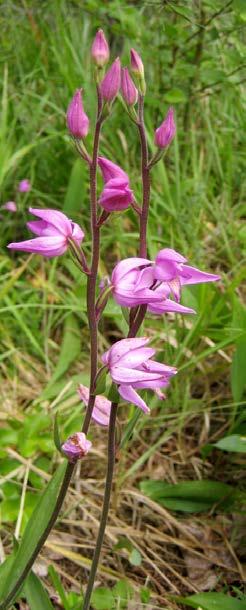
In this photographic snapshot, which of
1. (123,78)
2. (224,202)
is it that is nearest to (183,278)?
(123,78)

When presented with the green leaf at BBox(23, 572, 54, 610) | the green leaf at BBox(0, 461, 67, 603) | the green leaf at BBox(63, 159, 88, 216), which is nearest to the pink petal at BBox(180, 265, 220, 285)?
the green leaf at BBox(0, 461, 67, 603)

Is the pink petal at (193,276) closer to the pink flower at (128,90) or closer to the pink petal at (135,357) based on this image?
the pink petal at (135,357)

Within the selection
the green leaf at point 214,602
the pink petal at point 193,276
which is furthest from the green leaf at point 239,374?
the pink petal at point 193,276

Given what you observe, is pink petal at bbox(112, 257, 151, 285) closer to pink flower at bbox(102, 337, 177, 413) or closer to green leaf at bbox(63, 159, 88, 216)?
pink flower at bbox(102, 337, 177, 413)

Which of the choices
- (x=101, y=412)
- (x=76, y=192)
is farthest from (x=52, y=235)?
(x=76, y=192)

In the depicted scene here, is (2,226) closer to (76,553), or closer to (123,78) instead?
(76,553)

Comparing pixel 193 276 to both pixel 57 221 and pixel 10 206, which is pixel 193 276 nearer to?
pixel 57 221
